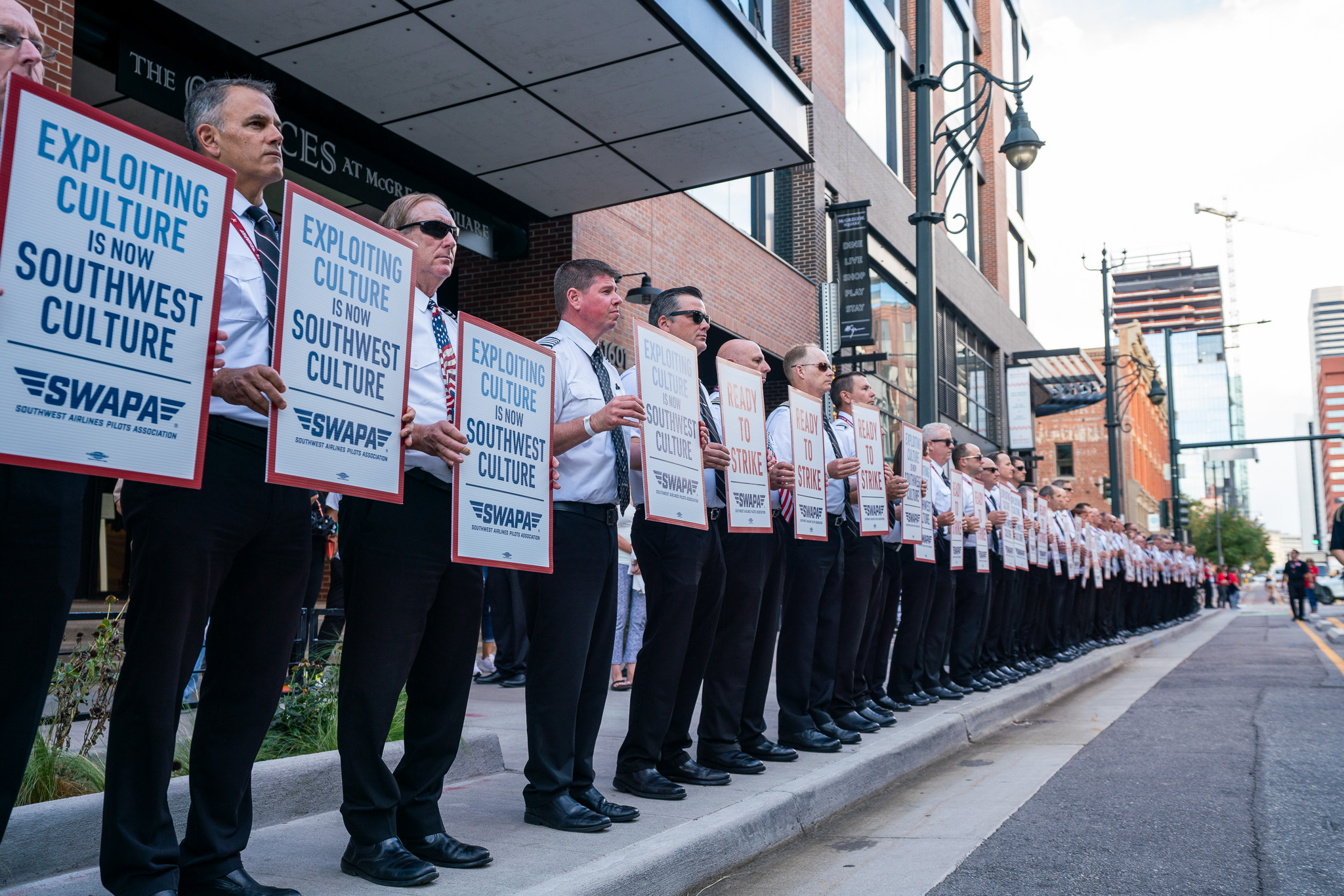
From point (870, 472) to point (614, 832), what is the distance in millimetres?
3542

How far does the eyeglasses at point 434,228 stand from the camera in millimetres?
3809

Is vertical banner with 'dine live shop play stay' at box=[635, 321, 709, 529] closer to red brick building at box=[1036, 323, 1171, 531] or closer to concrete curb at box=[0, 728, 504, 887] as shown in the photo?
concrete curb at box=[0, 728, 504, 887]

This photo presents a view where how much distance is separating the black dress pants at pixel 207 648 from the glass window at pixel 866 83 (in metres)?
20.2

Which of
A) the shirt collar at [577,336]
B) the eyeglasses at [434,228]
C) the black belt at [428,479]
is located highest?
the eyeglasses at [434,228]

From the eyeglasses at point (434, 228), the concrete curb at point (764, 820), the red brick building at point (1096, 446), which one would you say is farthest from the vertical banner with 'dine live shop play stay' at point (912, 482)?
the red brick building at point (1096, 446)

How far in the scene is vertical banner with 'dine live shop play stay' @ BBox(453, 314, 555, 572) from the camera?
3.75 metres

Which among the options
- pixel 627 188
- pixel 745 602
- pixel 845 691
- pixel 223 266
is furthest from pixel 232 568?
pixel 627 188

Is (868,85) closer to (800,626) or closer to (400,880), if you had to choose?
(800,626)

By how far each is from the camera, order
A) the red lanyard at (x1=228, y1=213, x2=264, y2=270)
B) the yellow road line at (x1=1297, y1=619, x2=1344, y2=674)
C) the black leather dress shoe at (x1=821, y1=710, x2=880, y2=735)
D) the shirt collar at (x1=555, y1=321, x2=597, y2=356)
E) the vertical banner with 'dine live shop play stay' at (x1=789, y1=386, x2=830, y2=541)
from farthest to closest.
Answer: the yellow road line at (x1=1297, y1=619, x2=1344, y2=674) < the black leather dress shoe at (x1=821, y1=710, x2=880, y2=735) < the vertical banner with 'dine live shop play stay' at (x1=789, y1=386, x2=830, y2=541) < the shirt collar at (x1=555, y1=321, x2=597, y2=356) < the red lanyard at (x1=228, y1=213, x2=264, y2=270)

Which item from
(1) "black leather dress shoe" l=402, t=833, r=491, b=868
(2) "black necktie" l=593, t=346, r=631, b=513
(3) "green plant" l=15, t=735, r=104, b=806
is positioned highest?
(2) "black necktie" l=593, t=346, r=631, b=513

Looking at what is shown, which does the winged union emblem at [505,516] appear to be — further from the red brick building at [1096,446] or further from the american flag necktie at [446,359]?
the red brick building at [1096,446]

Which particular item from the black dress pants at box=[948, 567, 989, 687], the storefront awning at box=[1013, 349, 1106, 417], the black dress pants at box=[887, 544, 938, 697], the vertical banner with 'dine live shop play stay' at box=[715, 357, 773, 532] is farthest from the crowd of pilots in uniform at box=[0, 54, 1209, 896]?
the storefront awning at box=[1013, 349, 1106, 417]

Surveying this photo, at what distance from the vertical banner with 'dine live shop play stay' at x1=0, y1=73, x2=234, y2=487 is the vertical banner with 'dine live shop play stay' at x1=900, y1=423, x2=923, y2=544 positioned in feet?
18.9

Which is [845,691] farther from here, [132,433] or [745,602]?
[132,433]
